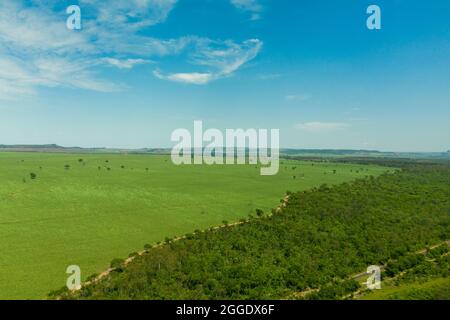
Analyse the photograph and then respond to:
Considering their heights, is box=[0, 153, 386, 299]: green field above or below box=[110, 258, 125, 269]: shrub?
above

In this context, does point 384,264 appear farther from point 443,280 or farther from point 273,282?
point 273,282

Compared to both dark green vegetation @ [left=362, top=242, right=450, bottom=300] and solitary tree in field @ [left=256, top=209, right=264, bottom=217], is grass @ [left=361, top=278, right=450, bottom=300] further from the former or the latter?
solitary tree in field @ [left=256, top=209, right=264, bottom=217]

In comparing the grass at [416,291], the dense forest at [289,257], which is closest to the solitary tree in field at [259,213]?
the dense forest at [289,257]

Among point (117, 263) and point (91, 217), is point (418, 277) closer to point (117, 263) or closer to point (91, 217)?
point (117, 263)

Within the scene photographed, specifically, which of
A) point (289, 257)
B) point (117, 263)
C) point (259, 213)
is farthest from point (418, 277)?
point (117, 263)

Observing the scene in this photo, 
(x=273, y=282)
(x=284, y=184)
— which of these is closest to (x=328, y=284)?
(x=273, y=282)

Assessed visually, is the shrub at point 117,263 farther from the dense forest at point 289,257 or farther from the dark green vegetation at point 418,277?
the dark green vegetation at point 418,277

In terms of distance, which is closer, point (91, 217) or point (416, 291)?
point (416, 291)

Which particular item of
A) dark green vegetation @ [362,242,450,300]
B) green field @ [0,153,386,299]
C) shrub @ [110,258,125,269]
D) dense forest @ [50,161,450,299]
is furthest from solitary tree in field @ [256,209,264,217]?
shrub @ [110,258,125,269]
